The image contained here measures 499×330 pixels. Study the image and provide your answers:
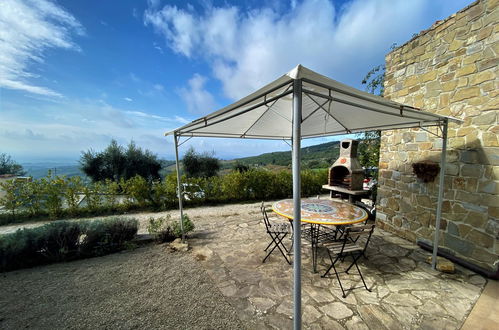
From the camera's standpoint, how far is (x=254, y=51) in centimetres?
568

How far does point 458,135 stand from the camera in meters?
2.86

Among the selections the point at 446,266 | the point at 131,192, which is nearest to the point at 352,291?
the point at 446,266

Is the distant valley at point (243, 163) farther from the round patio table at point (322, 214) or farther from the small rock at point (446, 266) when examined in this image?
the small rock at point (446, 266)

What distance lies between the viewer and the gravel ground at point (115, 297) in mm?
1840

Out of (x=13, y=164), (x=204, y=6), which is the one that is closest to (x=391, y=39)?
(x=204, y=6)

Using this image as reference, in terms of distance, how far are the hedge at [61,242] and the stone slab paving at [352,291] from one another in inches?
57.7

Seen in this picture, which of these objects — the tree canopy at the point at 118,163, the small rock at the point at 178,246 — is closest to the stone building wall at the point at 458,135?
the small rock at the point at 178,246

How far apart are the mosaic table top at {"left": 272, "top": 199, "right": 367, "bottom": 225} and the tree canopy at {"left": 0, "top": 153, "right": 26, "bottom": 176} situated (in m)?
14.8

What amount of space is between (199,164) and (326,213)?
8.80 m

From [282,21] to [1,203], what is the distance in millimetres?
8923

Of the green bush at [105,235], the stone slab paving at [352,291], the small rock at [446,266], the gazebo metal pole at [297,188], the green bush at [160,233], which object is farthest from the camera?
the green bush at [160,233]

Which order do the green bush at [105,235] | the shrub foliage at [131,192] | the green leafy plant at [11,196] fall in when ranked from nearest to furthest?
1. the green bush at [105,235]
2. the green leafy plant at [11,196]
3. the shrub foliage at [131,192]

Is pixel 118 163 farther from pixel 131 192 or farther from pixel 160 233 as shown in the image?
pixel 160 233

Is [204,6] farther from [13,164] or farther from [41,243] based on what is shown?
[13,164]
